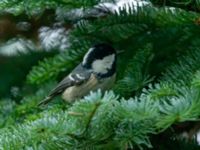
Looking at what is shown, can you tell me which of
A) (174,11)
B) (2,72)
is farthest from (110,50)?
(2,72)

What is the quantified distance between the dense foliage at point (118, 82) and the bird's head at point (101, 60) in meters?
0.02

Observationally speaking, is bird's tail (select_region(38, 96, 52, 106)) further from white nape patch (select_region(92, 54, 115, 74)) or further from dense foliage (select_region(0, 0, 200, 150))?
white nape patch (select_region(92, 54, 115, 74))

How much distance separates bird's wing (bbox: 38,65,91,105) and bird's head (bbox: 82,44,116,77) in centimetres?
2

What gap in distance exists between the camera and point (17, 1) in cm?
138

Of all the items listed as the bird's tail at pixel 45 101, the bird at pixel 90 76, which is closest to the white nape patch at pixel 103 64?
the bird at pixel 90 76

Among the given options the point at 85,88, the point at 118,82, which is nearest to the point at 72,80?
the point at 85,88

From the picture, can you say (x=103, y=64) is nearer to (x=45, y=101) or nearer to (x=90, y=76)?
(x=90, y=76)

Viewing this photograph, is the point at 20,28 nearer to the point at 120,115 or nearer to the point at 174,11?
the point at 174,11

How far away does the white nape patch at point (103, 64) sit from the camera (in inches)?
62.8

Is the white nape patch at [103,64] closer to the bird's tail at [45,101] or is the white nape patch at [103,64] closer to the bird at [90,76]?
the bird at [90,76]

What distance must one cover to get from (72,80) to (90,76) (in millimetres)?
55

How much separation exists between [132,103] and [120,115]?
1.1 inches

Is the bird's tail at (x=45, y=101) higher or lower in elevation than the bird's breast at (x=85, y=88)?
higher

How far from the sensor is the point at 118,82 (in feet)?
4.92
